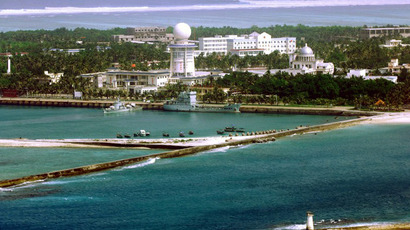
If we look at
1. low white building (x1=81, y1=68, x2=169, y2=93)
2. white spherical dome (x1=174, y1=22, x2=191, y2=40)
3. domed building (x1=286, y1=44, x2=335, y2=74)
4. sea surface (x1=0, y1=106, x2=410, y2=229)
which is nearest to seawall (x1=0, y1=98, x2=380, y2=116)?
low white building (x1=81, y1=68, x2=169, y2=93)

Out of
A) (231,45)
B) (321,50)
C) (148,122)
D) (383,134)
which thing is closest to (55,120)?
(148,122)

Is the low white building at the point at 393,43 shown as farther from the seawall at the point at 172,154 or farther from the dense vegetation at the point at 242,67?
the seawall at the point at 172,154

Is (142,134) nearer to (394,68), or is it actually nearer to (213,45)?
(394,68)

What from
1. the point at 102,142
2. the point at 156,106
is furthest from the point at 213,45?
the point at 102,142

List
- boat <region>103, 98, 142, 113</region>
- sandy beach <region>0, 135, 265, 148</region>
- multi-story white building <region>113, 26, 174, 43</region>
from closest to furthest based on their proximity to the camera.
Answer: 1. sandy beach <region>0, 135, 265, 148</region>
2. boat <region>103, 98, 142, 113</region>
3. multi-story white building <region>113, 26, 174, 43</region>

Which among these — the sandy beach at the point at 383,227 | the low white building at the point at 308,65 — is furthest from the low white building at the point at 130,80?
the sandy beach at the point at 383,227

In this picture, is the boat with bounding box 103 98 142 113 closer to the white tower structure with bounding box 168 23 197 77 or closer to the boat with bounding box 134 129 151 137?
the white tower structure with bounding box 168 23 197 77

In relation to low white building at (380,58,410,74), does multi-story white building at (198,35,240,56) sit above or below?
above

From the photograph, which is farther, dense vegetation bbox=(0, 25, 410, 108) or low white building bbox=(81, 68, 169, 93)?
low white building bbox=(81, 68, 169, 93)
